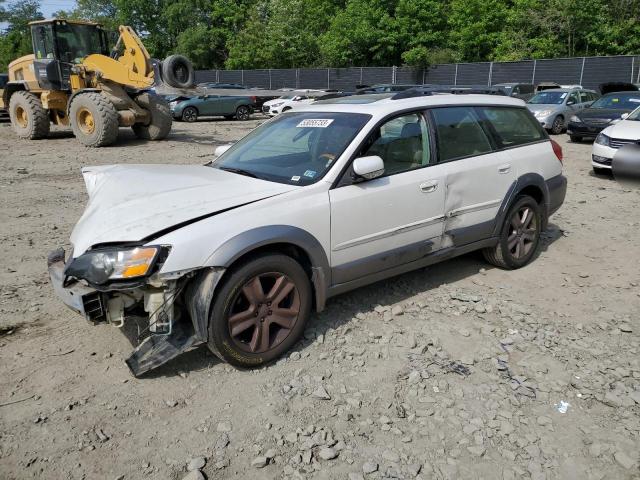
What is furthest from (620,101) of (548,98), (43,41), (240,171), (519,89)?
(43,41)

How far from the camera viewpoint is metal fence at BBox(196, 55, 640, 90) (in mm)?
27469

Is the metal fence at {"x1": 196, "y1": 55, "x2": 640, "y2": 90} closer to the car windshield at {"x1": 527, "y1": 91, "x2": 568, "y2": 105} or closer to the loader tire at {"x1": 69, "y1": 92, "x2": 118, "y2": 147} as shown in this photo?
the car windshield at {"x1": 527, "y1": 91, "x2": 568, "y2": 105}

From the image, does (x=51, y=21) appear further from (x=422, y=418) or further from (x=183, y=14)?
(x=183, y=14)

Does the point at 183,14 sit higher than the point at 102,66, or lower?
higher

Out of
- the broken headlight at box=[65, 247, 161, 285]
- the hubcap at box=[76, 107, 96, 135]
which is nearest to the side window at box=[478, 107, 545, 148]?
the broken headlight at box=[65, 247, 161, 285]

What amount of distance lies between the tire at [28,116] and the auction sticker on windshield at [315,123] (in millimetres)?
13170

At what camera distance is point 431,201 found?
13.7 ft

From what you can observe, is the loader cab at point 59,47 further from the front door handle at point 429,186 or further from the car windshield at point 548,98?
the car windshield at point 548,98

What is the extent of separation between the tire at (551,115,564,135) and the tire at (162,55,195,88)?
11675mm

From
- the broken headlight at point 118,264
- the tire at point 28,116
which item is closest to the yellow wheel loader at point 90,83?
the tire at point 28,116

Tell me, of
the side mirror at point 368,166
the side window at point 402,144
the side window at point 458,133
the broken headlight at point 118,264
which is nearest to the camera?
the broken headlight at point 118,264

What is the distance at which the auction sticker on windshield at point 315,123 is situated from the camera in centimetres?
415

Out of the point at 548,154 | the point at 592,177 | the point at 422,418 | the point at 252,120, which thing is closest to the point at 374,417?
the point at 422,418

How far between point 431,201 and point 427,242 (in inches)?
13.2
